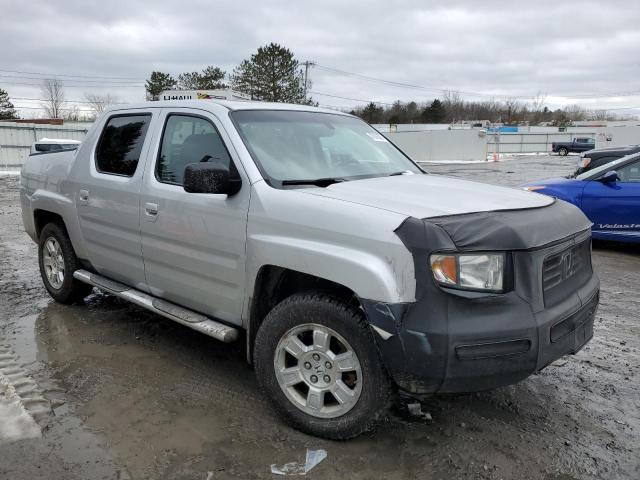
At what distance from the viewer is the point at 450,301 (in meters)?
2.54

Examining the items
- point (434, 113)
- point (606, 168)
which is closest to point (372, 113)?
point (434, 113)

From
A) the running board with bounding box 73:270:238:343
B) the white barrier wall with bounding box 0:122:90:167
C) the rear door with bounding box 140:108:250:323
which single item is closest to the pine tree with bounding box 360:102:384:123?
the white barrier wall with bounding box 0:122:90:167

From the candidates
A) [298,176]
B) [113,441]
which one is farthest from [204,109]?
[113,441]

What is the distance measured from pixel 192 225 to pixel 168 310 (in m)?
0.68

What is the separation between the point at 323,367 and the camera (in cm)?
294

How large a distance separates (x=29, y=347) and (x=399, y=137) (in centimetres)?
3779

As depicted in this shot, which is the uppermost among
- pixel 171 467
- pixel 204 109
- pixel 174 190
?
pixel 204 109

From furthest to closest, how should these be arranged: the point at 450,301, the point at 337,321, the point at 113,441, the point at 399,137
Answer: the point at 399,137 < the point at 113,441 < the point at 337,321 < the point at 450,301

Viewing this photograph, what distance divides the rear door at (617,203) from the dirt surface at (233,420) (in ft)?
11.3

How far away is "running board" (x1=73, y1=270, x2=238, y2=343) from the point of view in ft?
11.3

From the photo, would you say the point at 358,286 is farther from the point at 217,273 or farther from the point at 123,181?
the point at 123,181

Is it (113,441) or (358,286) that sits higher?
(358,286)

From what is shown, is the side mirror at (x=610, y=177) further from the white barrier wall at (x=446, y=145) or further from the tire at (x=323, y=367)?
the white barrier wall at (x=446, y=145)

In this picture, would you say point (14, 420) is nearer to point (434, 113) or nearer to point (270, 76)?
point (270, 76)
